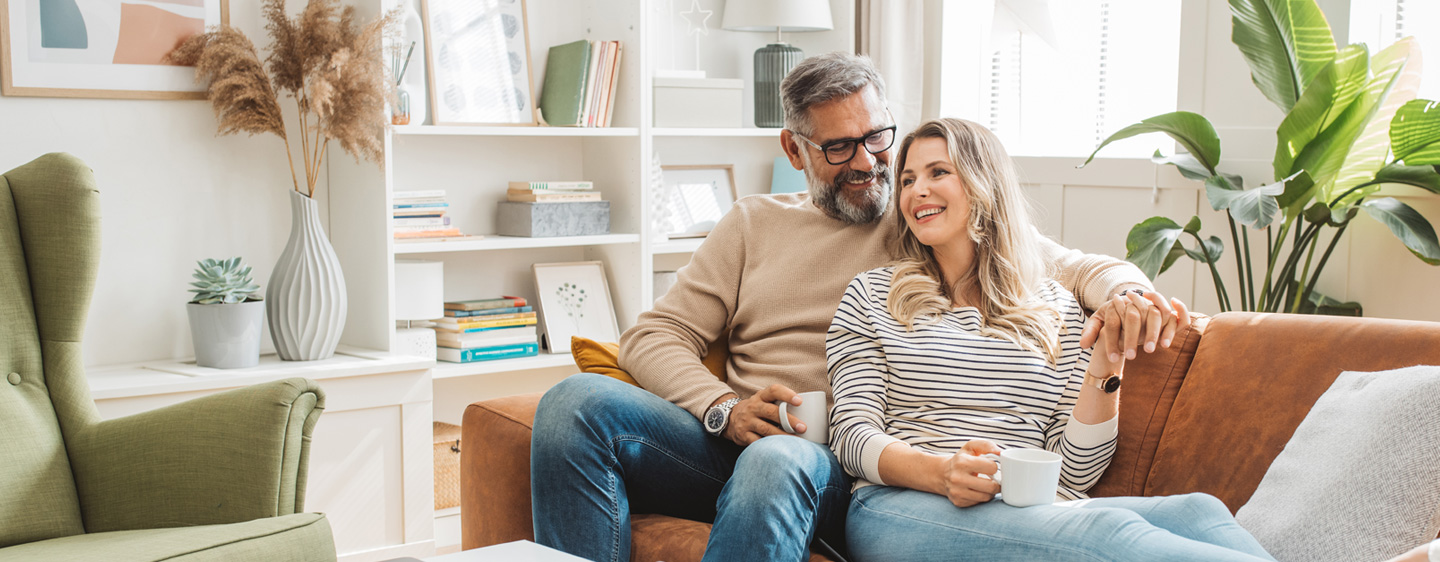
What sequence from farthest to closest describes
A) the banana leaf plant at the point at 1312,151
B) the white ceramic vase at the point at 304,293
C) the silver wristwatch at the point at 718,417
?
the white ceramic vase at the point at 304,293 → the banana leaf plant at the point at 1312,151 → the silver wristwatch at the point at 718,417

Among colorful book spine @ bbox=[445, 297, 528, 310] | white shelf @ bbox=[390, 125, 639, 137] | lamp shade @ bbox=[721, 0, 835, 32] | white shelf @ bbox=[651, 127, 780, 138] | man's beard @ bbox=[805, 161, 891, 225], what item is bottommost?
colorful book spine @ bbox=[445, 297, 528, 310]

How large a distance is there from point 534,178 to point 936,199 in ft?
6.16

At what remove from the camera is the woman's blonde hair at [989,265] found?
67.8 inches

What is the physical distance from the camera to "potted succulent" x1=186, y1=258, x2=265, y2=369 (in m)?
2.62

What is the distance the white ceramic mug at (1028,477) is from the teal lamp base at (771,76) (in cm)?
221

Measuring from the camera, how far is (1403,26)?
2.50m

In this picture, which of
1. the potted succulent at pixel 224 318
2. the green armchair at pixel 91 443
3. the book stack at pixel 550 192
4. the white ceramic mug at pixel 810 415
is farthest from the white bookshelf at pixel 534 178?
the white ceramic mug at pixel 810 415

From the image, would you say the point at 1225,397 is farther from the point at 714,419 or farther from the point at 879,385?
the point at 714,419

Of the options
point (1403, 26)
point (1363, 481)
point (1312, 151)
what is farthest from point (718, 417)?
point (1403, 26)

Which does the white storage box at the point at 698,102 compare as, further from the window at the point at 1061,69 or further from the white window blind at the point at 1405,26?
the white window blind at the point at 1405,26

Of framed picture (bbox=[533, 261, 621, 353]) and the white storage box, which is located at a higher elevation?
the white storage box

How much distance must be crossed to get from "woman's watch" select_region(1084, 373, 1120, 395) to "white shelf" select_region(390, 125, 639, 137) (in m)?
1.88

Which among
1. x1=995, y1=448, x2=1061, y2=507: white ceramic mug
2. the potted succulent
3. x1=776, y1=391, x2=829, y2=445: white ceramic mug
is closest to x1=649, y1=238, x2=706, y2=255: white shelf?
the potted succulent

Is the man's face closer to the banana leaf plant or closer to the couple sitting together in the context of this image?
the couple sitting together
